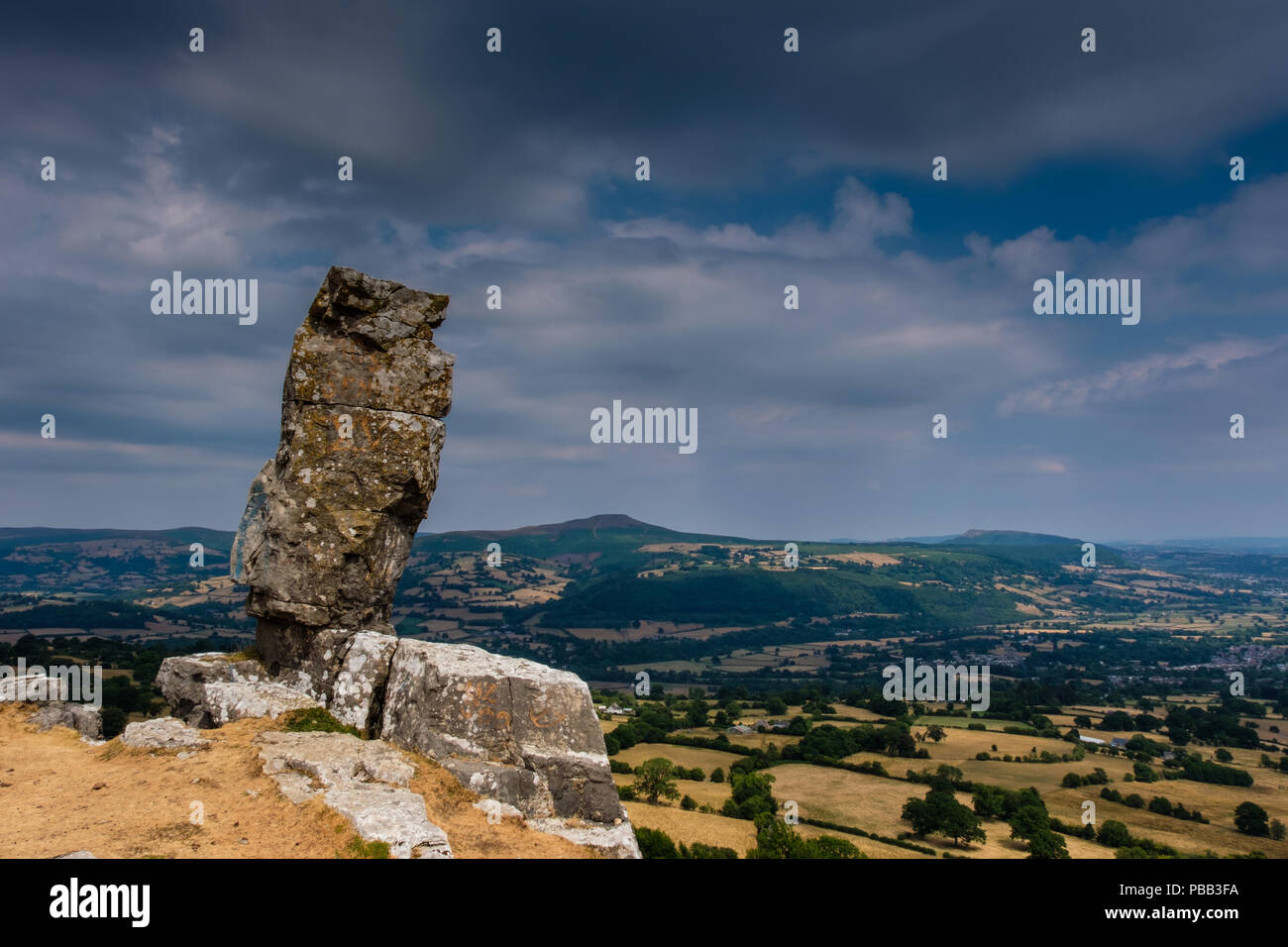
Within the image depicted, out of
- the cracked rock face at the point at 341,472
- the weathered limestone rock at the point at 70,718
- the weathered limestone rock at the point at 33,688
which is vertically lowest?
the weathered limestone rock at the point at 70,718

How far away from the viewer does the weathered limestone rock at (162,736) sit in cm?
1319

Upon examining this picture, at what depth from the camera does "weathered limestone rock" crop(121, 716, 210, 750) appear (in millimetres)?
13188

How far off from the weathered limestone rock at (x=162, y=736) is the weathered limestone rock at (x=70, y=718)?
2.06 metres

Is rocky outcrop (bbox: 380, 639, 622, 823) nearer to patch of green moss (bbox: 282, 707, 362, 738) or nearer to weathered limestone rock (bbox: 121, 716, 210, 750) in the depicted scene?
patch of green moss (bbox: 282, 707, 362, 738)

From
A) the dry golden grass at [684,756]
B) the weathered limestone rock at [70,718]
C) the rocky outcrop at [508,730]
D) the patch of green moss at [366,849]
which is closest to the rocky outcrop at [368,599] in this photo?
the rocky outcrop at [508,730]

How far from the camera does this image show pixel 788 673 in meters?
200

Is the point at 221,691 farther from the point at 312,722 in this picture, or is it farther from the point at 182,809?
the point at 182,809

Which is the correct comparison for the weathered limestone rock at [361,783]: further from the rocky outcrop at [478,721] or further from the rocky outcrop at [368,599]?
the rocky outcrop at [368,599]

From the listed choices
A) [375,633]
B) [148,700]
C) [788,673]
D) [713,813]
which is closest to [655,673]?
[788,673]

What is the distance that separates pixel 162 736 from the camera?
13.4 metres

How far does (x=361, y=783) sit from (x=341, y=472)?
24.5ft

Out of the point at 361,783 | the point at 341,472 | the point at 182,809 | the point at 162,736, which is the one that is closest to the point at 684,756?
the point at 341,472
